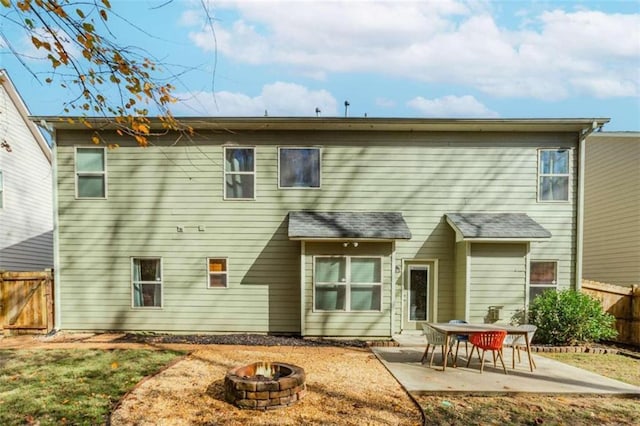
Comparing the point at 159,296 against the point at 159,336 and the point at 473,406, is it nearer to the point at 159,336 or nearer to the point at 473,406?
the point at 159,336

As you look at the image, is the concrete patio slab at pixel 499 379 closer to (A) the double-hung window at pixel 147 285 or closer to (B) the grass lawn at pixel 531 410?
(B) the grass lawn at pixel 531 410

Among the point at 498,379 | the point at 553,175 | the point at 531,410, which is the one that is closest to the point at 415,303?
the point at 498,379

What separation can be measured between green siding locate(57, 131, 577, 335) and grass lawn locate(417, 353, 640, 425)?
413 centimetres

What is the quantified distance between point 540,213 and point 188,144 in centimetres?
930

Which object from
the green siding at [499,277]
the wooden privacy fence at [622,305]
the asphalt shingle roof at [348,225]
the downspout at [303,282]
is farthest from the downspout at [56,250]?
the wooden privacy fence at [622,305]

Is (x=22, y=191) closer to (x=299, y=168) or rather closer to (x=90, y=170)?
(x=90, y=170)

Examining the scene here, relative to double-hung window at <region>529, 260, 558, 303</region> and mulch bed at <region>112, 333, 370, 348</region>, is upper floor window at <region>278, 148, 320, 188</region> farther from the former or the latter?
double-hung window at <region>529, 260, 558, 303</region>

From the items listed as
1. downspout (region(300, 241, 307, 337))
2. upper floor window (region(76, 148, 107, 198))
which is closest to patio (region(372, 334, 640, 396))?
downspout (region(300, 241, 307, 337))

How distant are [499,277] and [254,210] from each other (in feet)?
20.6

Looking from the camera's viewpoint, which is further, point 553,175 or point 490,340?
point 553,175

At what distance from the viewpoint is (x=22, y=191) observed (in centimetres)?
1272

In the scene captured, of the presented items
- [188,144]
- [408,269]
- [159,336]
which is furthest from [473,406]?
[188,144]

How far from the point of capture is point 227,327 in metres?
9.10

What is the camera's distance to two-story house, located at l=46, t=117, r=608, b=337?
9.10 meters
